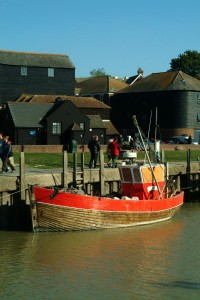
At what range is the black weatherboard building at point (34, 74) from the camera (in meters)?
88.8

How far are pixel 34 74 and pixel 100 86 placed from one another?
Answer: 63.6ft

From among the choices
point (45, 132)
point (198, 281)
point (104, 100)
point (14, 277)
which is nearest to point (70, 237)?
point (14, 277)

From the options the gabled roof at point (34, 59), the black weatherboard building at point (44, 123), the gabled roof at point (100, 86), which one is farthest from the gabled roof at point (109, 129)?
the gabled roof at point (100, 86)

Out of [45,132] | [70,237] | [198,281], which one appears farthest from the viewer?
[45,132]

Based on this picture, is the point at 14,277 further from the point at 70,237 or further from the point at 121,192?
the point at 121,192

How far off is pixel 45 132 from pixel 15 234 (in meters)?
43.1

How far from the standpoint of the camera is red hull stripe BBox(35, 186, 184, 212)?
2589cm

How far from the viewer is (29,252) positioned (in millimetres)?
23219

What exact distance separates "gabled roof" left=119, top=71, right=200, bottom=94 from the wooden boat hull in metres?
63.4

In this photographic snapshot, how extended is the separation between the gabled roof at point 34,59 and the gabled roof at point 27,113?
2111 centimetres

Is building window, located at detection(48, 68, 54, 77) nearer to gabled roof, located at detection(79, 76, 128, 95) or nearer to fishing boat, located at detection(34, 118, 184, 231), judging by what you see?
gabled roof, located at detection(79, 76, 128, 95)

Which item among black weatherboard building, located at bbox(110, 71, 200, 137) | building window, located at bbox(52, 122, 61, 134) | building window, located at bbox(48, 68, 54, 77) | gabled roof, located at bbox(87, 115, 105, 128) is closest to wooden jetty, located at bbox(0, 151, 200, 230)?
building window, located at bbox(52, 122, 61, 134)

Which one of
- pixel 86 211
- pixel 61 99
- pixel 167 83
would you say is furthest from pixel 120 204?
pixel 167 83

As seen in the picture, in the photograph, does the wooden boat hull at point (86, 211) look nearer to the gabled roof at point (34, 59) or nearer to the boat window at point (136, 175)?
the boat window at point (136, 175)
